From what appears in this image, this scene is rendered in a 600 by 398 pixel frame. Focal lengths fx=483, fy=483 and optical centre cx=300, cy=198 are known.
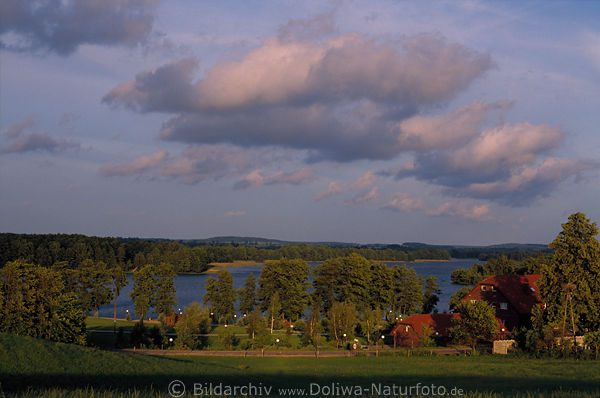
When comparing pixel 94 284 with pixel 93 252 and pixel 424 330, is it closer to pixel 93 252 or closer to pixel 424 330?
pixel 424 330

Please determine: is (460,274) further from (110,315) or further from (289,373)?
(289,373)

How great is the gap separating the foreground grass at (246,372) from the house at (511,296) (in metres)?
19.5

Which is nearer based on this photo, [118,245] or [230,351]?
[230,351]

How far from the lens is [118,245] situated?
581 ft

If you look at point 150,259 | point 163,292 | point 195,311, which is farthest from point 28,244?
point 195,311

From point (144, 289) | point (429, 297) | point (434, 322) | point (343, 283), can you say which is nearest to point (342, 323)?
point (434, 322)

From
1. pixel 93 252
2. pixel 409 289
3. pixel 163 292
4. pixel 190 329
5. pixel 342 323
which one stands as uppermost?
pixel 93 252

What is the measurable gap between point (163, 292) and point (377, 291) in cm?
3140

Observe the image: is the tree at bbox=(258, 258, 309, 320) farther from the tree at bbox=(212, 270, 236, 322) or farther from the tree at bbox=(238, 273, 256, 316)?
the tree at bbox=(212, 270, 236, 322)

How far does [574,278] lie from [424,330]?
666 inches

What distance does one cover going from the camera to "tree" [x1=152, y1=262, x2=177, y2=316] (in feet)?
221

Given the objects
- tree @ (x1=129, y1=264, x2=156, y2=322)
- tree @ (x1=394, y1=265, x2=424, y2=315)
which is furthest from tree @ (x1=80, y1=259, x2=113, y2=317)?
tree @ (x1=394, y1=265, x2=424, y2=315)

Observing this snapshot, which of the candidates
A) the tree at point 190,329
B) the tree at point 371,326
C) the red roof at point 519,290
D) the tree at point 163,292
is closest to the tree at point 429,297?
the red roof at point 519,290

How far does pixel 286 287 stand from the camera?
69125mm
